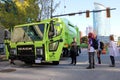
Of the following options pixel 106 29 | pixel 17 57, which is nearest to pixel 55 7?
pixel 17 57

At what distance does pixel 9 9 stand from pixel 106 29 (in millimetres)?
77192

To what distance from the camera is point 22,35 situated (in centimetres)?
1980

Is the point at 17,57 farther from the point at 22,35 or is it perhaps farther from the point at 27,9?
the point at 27,9

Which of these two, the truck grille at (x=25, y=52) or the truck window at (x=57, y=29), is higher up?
the truck window at (x=57, y=29)

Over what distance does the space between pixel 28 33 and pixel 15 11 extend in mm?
11957

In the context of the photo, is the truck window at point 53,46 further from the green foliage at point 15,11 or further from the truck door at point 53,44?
the green foliage at point 15,11

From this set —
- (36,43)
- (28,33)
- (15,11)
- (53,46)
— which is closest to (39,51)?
(36,43)

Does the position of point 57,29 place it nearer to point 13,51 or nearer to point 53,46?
point 53,46

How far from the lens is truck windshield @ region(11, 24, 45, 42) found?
18.9 meters

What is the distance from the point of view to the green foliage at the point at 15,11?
99.5ft

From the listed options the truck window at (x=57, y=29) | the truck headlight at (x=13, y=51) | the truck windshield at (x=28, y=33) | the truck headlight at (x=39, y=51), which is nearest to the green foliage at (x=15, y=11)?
the truck window at (x=57, y=29)

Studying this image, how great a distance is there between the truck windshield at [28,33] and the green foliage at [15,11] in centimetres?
1001

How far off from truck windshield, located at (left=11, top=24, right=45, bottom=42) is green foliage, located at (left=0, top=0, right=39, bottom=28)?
10.0 m

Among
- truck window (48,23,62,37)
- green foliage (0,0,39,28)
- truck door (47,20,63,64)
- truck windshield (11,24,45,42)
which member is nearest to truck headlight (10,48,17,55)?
truck windshield (11,24,45,42)
